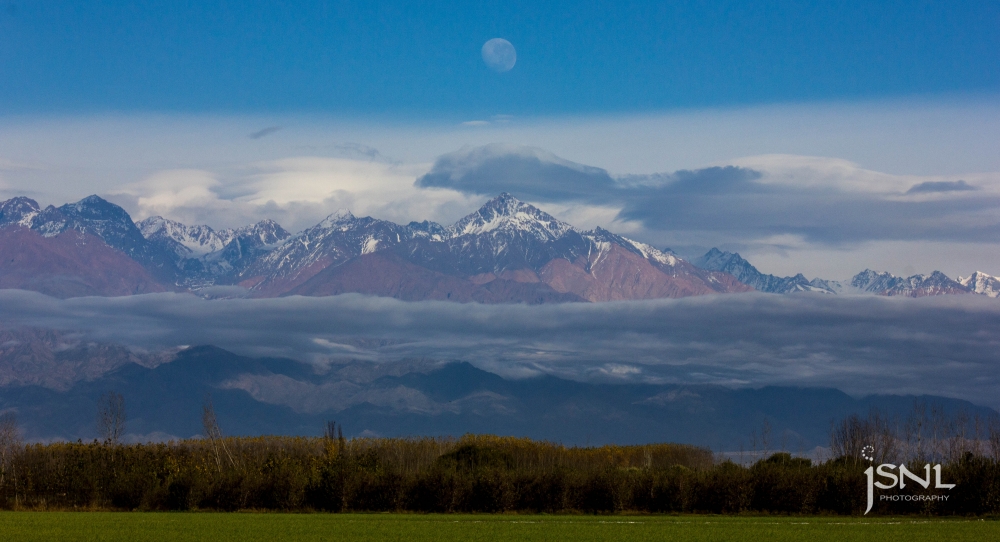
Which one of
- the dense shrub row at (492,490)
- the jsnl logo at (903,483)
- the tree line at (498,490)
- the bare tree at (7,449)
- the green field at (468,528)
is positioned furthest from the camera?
the bare tree at (7,449)

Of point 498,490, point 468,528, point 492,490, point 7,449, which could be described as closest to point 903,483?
point 498,490

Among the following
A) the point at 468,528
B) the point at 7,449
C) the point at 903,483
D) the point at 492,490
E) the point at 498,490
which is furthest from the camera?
the point at 7,449

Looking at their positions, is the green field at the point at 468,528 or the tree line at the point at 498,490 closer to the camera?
the green field at the point at 468,528

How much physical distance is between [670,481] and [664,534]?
2536 cm

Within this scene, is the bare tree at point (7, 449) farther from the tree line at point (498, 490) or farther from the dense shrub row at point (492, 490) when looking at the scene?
the dense shrub row at point (492, 490)

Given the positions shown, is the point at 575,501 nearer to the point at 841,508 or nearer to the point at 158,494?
the point at 841,508

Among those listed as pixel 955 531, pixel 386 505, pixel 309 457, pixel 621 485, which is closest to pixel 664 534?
pixel 955 531

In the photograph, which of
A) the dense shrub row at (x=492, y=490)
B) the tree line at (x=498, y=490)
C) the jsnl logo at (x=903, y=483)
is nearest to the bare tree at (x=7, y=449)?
the tree line at (x=498, y=490)

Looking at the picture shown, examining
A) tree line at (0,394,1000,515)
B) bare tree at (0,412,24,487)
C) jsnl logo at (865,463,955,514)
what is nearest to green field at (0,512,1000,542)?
jsnl logo at (865,463,955,514)

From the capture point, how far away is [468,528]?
71125mm

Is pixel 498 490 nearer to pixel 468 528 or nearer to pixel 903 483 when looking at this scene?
pixel 468 528

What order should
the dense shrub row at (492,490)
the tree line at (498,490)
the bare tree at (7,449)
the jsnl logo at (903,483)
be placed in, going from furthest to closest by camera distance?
the bare tree at (7,449), the dense shrub row at (492,490), the tree line at (498,490), the jsnl logo at (903,483)

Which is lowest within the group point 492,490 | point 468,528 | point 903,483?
point 492,490

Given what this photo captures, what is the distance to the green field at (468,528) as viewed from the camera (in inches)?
2532
